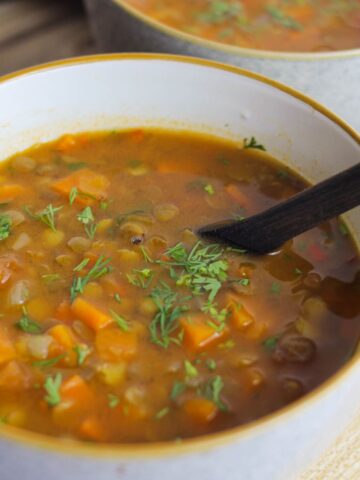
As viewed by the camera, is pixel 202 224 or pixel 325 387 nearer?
pixel 325 387

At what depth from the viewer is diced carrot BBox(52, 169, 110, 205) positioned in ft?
8.21

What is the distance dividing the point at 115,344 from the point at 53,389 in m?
0.21

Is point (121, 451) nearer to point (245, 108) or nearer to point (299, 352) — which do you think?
point (299, 352)

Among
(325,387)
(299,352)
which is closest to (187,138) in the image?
(299,352)

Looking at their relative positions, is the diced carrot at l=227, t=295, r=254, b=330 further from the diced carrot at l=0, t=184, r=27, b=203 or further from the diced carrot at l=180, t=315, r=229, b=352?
the diced carrot at l=0, t=184, r=27, b=203

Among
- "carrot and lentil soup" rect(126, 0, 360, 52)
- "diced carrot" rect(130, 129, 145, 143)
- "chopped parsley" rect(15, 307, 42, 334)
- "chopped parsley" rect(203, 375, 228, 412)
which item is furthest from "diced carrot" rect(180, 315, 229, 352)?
"carrot and lentil soup" rect(126, 0, 360, 52)

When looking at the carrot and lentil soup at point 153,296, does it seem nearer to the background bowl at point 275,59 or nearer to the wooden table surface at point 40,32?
the background bowl at point 275,59

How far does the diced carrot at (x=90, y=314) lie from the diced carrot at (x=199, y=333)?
0.66ft

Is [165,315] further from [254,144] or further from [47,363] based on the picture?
[254,144]

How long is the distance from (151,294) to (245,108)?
2.74 feet

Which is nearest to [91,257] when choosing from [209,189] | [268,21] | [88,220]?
[88,220]

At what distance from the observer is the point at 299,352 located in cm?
203

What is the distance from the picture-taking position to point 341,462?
82.7 inches

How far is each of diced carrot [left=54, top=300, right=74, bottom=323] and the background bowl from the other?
44.7 inches
